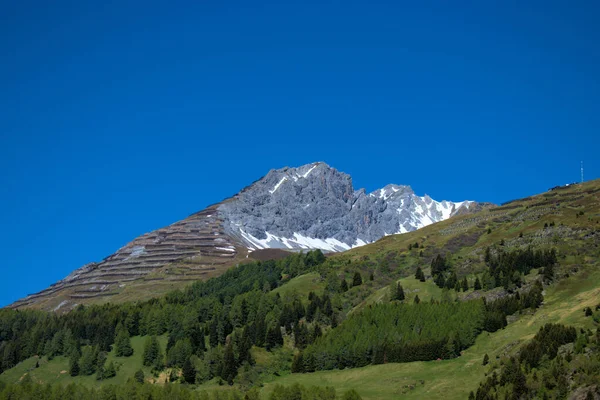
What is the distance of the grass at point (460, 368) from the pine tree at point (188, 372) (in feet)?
92.0

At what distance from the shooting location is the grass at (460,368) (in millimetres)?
132125

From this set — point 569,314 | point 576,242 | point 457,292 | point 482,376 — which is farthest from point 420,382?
point 576,242

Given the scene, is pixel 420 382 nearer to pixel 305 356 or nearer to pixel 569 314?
pixel 569 314

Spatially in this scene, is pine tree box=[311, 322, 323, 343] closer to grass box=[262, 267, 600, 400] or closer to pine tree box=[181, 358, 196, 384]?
grass box=[262, 267, 600, 400]

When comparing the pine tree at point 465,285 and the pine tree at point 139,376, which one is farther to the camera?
the pine tree at point 465,285

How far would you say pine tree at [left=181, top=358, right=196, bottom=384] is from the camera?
18488cm

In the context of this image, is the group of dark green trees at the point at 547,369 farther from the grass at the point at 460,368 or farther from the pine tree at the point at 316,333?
the pine tree at the point at 316,333

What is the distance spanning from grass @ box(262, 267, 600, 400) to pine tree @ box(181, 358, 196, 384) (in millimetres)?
28032

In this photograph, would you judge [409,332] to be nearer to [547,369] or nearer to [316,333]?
[316,333]

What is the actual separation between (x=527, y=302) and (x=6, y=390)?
12804 centimetres

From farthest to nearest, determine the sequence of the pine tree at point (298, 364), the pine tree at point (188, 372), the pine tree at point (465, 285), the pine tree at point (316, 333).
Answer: the pine tree at point (316, 333)
the pine tree at point (465, 285)
the pine tree at point (188, 372)
the pine tree at point (298, 364)

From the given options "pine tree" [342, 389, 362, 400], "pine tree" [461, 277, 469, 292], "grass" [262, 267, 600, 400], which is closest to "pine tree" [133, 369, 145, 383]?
"grass" [262, 267, 600, 400]

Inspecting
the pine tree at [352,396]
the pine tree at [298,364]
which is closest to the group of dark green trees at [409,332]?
the pine tree at [298,364]

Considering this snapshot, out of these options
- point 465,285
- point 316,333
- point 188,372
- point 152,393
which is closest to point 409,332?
point 465,285
